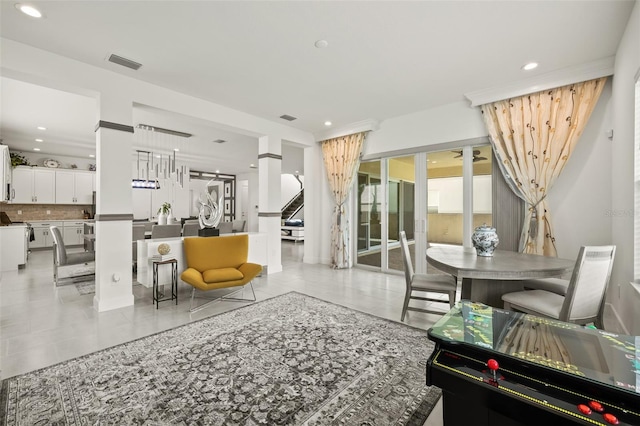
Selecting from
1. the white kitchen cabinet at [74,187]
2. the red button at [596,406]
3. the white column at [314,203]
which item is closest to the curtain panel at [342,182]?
the white column at [314,203]

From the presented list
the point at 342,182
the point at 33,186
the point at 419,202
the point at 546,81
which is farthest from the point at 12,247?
the point at 546,81

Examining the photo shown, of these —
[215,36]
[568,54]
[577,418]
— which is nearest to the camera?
[577,418]

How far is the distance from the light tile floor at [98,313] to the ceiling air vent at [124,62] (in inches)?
116

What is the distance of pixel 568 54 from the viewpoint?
3020 mm

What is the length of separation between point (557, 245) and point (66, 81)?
6266 mm

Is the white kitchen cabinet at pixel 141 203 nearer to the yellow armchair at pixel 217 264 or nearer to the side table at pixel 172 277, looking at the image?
the side table at pixel 172 277

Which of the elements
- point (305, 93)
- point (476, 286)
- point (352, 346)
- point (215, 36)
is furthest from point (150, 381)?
point (305, 93)

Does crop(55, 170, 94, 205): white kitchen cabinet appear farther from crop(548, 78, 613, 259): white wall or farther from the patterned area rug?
crop(548, 78, 613, 259): white wall

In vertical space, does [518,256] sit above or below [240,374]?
above

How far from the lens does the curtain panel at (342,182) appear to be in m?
5.64

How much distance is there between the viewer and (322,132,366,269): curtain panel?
5.64 meters

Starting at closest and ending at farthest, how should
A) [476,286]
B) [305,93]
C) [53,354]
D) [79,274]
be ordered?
[53,354] < [476,286] < [305,93] < [79,274]

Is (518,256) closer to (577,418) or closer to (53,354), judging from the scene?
(577,418)

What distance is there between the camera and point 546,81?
347 centimetres
